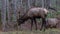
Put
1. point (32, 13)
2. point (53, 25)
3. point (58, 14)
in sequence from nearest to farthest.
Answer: point (32, 13)
point (53, 25)
point (58, 14)

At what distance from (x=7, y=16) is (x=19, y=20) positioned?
1016 mm

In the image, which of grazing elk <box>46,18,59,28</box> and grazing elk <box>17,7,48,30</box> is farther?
grazing elk <box>46,18,59,28</box>

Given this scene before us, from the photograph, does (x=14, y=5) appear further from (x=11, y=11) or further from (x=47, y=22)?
(x=47, y=22)

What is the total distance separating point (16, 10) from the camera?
1416 cm

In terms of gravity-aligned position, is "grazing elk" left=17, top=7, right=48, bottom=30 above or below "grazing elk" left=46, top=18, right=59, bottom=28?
above

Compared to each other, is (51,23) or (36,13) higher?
(36,13)

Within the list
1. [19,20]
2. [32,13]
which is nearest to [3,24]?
[19,20]

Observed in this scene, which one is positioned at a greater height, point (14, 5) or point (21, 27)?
point (14, 5)

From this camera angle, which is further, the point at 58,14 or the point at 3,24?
the point at 58,14

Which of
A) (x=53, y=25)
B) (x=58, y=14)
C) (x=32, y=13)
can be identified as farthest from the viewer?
(x=58, y=14)

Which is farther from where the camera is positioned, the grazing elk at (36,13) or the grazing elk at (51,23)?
the grazing elk at (51,23)

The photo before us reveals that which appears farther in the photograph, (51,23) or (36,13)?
(51,23)

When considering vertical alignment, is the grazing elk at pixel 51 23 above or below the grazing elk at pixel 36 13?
below

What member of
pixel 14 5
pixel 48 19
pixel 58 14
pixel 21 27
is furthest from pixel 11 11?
pixel 58 14
